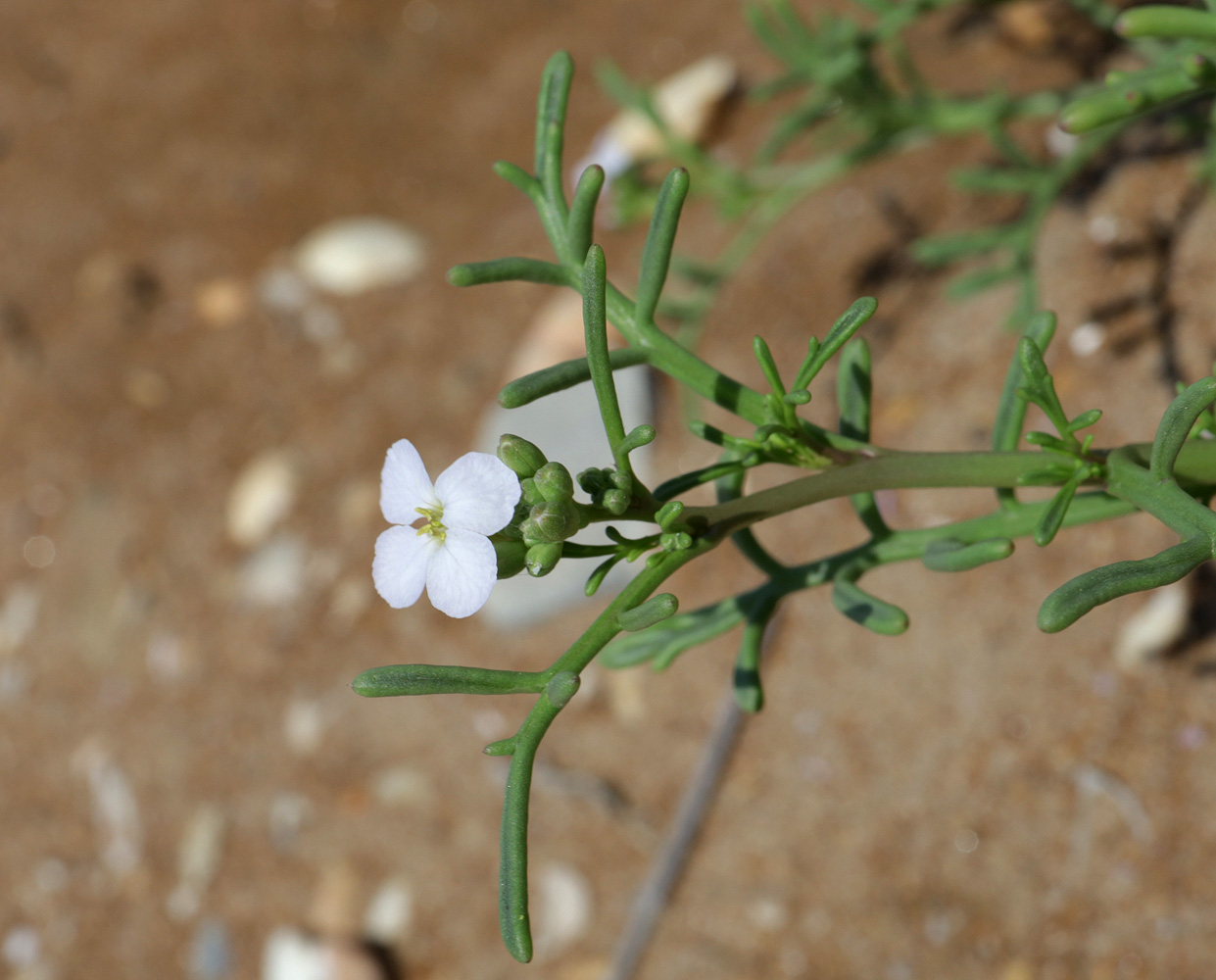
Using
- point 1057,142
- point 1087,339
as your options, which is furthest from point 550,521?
point 1057,142

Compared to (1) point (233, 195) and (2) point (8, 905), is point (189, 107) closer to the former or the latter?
(1) point (233, 195)

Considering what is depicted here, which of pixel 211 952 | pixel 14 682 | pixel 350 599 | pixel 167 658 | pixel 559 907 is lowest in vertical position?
pixel 559 907

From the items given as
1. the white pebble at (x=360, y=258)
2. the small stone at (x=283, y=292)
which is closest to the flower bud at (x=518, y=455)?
the white pebble at (x=360, y=258)

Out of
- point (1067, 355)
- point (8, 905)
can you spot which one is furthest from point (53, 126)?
point (1067, 355)

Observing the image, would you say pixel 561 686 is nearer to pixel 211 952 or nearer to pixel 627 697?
pixel 627 697

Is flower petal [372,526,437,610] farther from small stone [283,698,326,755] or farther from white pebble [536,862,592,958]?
Result: small stone [283,698,326,755]

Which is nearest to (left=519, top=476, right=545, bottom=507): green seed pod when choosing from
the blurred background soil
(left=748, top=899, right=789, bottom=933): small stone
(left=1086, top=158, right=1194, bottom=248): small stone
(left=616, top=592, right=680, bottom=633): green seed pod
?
(left=616, top=592, right=680, bottom=633): green seed pod

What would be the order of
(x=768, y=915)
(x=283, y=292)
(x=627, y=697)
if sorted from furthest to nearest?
1. (x=283, y=292)
2. (x=627, y=697)
3. (x=768, y=915)
